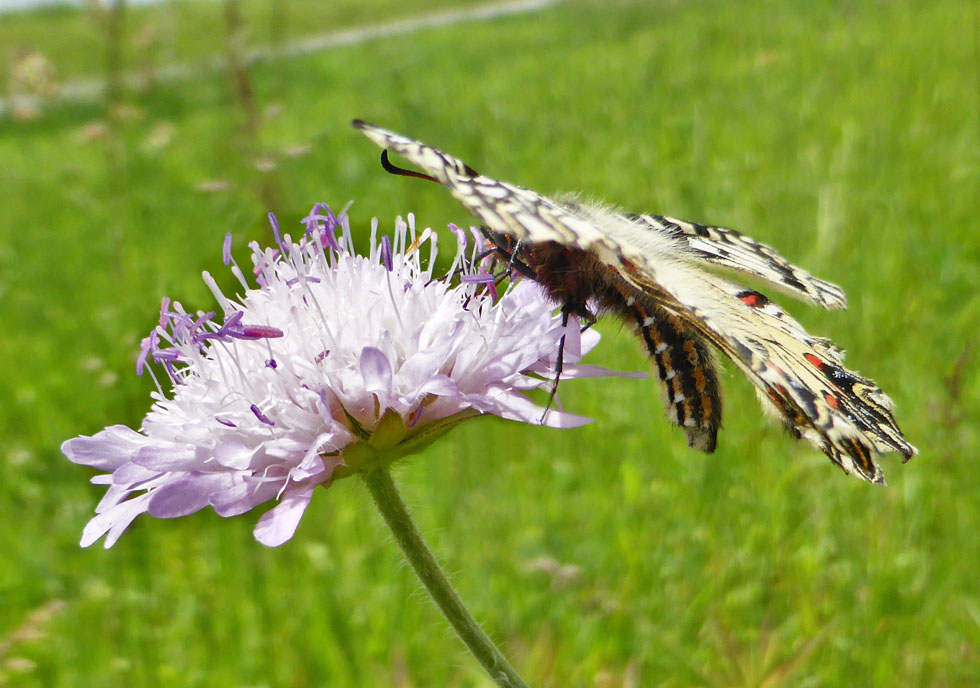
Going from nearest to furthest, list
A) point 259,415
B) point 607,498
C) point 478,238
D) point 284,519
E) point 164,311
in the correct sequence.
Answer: point 284,519, point 259,415, point 164,311, point 478,238, point 607,498

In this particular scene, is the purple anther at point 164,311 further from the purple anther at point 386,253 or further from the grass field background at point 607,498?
the grass field background at point 607,498

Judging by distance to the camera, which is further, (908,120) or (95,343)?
(908,120)

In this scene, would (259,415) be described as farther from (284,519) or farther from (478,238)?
(478,238)

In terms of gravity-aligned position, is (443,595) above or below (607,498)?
above

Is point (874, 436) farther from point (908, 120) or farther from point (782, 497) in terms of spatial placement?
point (908, 120)

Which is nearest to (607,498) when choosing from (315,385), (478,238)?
(478,238)

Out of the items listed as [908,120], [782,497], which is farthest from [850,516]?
[908,120]

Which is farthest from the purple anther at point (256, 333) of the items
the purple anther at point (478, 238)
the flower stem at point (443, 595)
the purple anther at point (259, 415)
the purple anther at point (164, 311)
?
the purple anther at point (478, 238)
